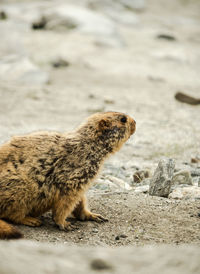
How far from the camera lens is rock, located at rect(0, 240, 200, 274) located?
7.93 feet

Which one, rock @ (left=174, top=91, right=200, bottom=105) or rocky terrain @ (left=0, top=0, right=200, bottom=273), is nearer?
rocky terrain @ (left=0, top=0, right=200, bottom=273)

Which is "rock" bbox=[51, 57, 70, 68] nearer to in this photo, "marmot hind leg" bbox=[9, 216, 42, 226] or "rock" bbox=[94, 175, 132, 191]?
"rock" bbox=[94, 175, 132, 191]

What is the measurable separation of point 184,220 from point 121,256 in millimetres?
1910

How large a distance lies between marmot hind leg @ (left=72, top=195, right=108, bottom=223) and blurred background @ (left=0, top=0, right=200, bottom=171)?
267 centimetres

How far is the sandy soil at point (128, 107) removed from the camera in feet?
14.0

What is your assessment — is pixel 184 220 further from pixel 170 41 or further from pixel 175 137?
pixel 170 41

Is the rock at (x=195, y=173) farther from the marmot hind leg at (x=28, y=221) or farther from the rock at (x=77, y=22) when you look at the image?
the rock at (x=77, y=22)

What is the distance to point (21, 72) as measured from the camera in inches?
503

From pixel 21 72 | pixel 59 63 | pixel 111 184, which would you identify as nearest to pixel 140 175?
pixel 111 184

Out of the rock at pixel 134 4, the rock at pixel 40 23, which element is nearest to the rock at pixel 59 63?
the rock at pixel 40 23

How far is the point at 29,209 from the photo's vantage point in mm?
4199

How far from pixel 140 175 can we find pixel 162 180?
1.20 metres

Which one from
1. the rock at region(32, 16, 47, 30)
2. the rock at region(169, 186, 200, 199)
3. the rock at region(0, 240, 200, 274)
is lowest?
the rock at region(32, 16, 47, 30)

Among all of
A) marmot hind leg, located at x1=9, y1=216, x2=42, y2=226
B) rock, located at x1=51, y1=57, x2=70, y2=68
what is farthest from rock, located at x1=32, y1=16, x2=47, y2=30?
marmot hind leg, located at x1=9, y1=216, x2=42, y2=226
